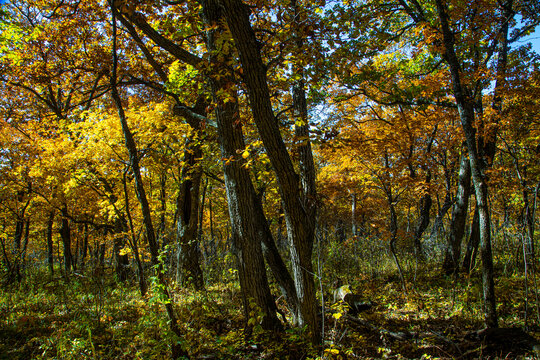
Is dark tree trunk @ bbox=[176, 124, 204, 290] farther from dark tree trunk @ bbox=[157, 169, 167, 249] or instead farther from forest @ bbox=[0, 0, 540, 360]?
dark tree trunk @ bbox=[157, 169, 167, 249]

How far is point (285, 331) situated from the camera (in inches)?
159

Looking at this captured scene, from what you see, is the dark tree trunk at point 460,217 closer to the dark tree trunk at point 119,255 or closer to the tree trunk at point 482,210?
the tree trunk at point 482,210

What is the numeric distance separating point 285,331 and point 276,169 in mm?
2449

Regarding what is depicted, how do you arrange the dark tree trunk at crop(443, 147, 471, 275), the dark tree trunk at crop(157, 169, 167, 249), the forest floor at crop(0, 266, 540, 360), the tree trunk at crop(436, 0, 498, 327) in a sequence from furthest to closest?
the dark tree trunk at crop(443, 147, 471, 275)
the dark tree trunk at crop(157, 169, 167, 249)
the tree trunk at crop(436, 0, 498, 327)
the forest floor at crop(0, 266, 540, 360)

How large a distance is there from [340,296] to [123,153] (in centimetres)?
704

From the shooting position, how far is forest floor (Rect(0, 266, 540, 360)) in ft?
11.2

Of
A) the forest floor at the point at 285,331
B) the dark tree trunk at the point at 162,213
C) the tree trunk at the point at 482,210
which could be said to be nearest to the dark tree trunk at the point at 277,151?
the forest floor at the point at 285,331

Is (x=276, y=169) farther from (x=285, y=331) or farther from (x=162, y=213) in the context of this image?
(x=162, y=213)

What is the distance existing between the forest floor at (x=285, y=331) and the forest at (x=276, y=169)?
1.5 inches

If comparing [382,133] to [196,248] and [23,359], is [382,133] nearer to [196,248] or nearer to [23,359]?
[196,248]

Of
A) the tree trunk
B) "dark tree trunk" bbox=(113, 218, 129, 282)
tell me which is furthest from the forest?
"dark tree trunk" bbox=(113, 218, 129, 282)

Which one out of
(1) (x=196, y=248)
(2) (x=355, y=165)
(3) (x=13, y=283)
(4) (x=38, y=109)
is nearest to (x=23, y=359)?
(1) (x=196, y=248)

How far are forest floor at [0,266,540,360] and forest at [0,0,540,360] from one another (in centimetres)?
4

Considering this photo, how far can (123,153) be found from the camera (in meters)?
8.21
